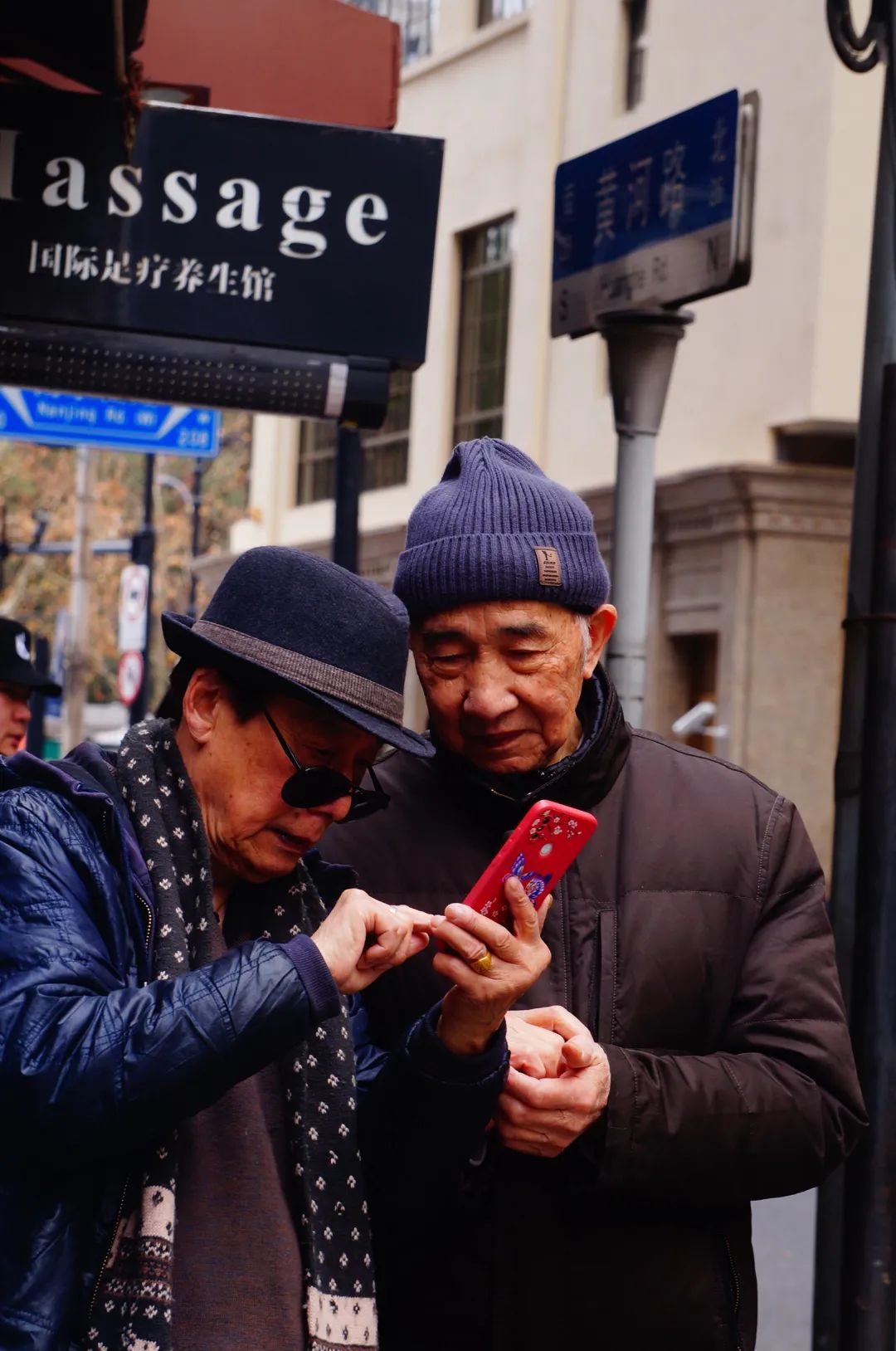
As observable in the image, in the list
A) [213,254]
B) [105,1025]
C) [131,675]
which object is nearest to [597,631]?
[105,1025]

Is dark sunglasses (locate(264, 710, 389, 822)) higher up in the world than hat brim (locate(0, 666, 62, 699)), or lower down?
higher up

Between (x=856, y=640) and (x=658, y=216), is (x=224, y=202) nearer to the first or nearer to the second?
(x=658, y=216)

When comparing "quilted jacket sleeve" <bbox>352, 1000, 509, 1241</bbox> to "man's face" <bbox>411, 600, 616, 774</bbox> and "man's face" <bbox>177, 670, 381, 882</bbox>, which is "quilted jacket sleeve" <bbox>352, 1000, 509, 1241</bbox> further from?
"man's face" <bbox>411, 600, 616, 774</bbox>

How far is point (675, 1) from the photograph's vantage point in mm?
18578

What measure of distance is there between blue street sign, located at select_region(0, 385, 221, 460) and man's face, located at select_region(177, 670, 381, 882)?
1172 centimetres

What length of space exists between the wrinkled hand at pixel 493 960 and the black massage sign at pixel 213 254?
2.22 metres

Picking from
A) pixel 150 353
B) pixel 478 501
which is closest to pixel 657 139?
pixel 150 353

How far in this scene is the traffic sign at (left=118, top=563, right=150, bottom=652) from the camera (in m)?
21.6

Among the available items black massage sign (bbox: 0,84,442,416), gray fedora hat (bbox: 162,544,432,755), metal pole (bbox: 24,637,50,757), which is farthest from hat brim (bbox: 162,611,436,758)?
metal pole (bbox: 24,637,50,757)

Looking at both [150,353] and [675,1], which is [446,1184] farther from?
[675,1]

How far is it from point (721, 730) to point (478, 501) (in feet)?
48.2

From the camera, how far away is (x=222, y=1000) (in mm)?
2250

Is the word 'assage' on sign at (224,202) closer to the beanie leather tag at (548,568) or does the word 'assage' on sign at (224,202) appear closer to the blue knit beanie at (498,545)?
the blue knit beanie at (498,545)

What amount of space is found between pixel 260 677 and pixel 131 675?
19670mm
